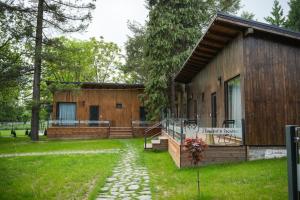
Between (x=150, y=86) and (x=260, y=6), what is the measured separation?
81.7 feet

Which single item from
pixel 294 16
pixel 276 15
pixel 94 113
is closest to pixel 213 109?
pixel 94 113

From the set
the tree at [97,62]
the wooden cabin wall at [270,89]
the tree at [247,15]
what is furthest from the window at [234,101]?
the tree at [97,62]

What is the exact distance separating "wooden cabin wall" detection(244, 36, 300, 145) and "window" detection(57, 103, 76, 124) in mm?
17316

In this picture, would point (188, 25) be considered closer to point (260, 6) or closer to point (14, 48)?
point (14, 48)

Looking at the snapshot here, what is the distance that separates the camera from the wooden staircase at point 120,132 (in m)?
22.3

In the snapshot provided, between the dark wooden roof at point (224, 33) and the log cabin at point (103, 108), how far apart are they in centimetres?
1024

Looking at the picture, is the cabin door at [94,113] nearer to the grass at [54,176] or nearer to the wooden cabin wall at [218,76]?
the wooden cabin wall at [218,76]

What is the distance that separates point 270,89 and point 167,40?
1184cm

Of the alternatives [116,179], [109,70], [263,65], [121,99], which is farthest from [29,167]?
[109,70]

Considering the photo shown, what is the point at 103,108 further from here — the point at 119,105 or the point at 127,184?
the point at 127,184

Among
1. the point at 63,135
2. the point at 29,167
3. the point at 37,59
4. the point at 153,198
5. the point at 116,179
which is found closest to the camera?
the point at 153,198

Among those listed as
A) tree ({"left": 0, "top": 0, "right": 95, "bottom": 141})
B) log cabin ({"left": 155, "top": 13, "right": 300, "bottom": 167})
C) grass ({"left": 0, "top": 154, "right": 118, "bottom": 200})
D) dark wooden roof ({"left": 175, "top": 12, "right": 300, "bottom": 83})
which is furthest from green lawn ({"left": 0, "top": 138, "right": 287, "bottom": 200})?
tree ({"left": 0, "top": 0, "right": 95, "bottom": 141})

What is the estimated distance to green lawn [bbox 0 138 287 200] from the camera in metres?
5.89

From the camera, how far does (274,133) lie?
343 inches
